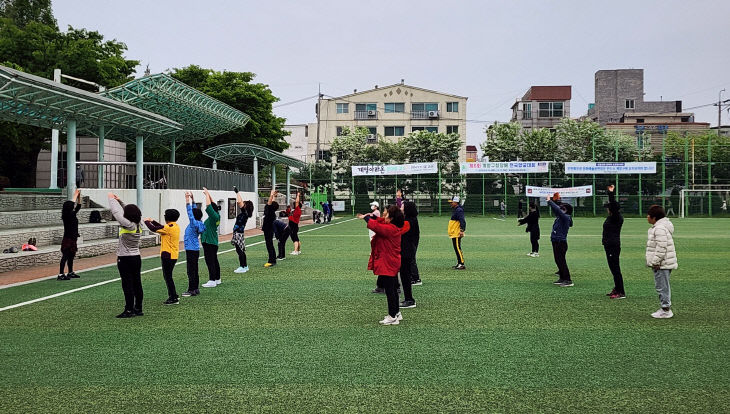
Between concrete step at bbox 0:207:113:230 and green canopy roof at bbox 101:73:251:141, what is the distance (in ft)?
18.9

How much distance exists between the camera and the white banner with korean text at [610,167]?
45.9m

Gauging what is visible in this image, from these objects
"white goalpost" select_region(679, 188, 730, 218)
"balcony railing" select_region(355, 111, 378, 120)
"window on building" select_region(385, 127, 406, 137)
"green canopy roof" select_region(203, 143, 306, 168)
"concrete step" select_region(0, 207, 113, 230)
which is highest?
"balcony railing" select_region(355, 111, 378, 120)

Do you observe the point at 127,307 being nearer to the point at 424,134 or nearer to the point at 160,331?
the point at 160,331

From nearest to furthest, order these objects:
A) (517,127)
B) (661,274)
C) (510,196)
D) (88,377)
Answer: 1. (88,377)
2. (661,274)
3. (510,196)
4. (517,127)

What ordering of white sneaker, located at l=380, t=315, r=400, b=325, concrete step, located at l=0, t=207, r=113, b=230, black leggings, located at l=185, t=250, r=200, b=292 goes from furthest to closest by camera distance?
concrete step, located at l=0, t=207, r=113, b=230, black leggings, located at l=185, t=250, r=200, b=292, white sneaker, located at l=380, t=315, r=400, b=325

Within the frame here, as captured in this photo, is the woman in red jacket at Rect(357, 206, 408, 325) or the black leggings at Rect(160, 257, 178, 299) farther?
the black leggings at Rect(160, 257, 178, 299)

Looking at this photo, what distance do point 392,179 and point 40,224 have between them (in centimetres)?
3413

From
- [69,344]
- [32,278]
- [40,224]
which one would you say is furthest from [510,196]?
[69,344]

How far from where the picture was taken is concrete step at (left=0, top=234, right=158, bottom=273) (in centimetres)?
1365

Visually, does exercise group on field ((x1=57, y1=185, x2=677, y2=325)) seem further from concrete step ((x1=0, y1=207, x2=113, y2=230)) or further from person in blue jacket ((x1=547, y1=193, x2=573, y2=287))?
concrete step ((x1=0, y1=207, x2=113, y2=230))

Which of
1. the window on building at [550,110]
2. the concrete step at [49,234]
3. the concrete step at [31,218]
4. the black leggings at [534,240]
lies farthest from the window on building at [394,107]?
the black leggings at [534,240]

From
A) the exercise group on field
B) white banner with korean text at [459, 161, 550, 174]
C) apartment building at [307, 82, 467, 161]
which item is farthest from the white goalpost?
the exercise group on field

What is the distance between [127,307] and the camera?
8.40 m

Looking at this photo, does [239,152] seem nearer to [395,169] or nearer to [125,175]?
[125,175]
